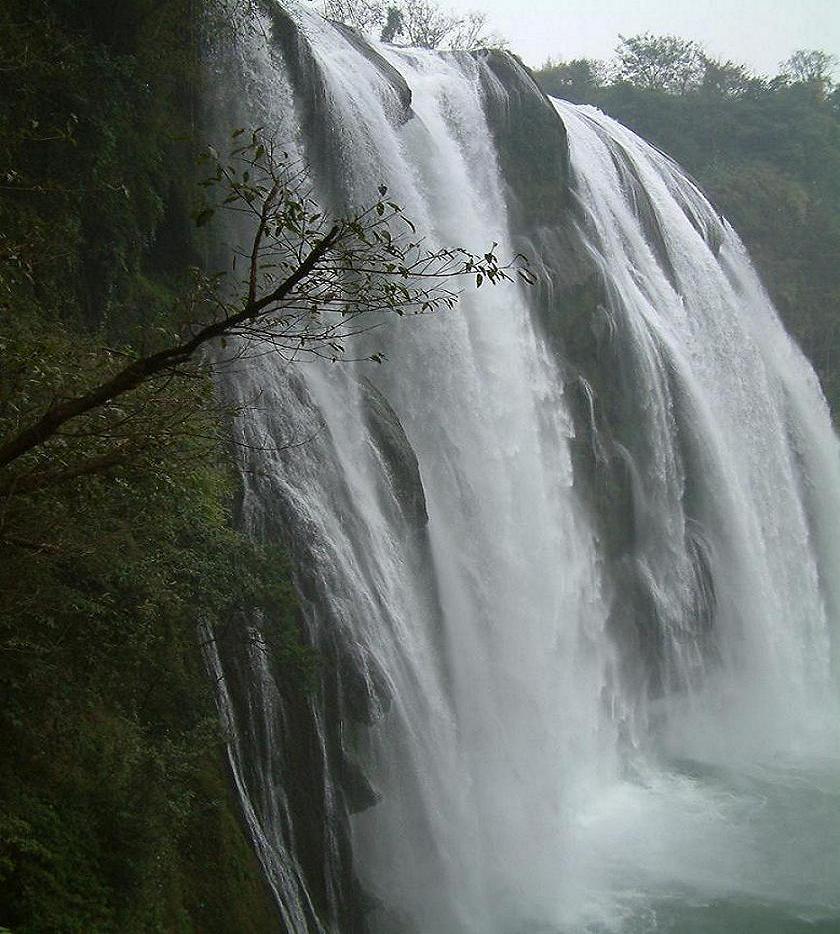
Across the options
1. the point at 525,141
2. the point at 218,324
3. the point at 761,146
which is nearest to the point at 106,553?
the point at 218,324

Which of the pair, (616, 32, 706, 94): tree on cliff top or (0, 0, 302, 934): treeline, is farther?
(616, 32, 706, 94): tree on cliff top

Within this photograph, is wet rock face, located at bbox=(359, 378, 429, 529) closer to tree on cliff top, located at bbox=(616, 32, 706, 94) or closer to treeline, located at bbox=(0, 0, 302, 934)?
treeline, located at bbox=(0, 0, 302, 934)

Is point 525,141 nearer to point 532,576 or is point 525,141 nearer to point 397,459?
point 532,576

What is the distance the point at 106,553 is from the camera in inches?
247

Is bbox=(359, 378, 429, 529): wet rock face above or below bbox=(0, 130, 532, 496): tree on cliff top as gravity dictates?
above

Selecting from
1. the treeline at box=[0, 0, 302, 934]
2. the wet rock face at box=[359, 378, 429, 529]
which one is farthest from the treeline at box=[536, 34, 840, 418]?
the treeline at box=[0, 0, 302, 934]

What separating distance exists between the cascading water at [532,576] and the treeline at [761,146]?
998 centimetres

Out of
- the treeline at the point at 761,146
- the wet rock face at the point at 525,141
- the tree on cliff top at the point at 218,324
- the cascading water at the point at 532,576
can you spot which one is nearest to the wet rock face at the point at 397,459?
the cascading water at the point at 532,576

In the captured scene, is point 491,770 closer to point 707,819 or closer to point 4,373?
point 707,819

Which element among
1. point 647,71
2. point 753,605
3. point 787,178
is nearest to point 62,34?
point 753,605

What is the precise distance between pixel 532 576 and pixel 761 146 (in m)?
33.2

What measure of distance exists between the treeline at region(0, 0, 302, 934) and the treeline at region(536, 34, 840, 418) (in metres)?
25.7

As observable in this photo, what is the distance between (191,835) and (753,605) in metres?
14.9

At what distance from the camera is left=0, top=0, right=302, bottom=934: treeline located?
520 cm
